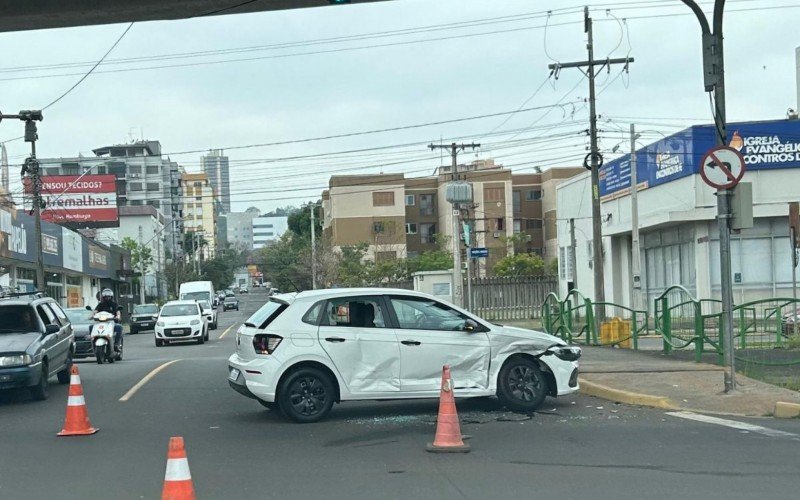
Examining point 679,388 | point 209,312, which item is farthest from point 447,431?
point 209,312

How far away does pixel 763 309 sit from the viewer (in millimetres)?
19688

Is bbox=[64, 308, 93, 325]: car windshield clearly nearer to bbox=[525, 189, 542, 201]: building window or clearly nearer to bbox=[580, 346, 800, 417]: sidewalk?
bbox=[580, 346, 800, 417]: sidewalk

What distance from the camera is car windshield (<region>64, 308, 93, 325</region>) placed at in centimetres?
2643

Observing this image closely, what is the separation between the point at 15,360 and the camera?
49.3 ft

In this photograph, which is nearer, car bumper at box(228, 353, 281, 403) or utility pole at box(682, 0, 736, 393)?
car bumper at box(228, 353, 281, 403)

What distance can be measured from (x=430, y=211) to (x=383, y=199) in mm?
4788

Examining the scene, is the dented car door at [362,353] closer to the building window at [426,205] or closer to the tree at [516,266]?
the tree at [516,266]

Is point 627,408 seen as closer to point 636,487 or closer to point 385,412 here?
point 385,412

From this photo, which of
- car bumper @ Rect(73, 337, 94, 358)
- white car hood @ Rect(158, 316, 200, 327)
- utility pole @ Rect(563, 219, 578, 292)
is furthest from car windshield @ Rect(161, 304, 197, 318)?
utility pole @ Rect(563, 219, 578, 292)

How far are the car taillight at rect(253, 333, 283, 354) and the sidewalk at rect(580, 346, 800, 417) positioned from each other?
17.0 feet

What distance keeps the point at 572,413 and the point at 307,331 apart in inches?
146

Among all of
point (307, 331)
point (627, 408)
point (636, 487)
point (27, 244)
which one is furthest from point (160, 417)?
point (27, 244)

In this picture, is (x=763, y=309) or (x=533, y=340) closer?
(x=533, y=340)

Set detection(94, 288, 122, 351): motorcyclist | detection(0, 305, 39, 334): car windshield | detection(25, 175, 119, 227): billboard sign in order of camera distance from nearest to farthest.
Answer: detection(0, 305, 39, 334): car windshield
detection(94, 288, 122, 351): motorcyclist
detection(25, 175, 119, 227): billboard sign
